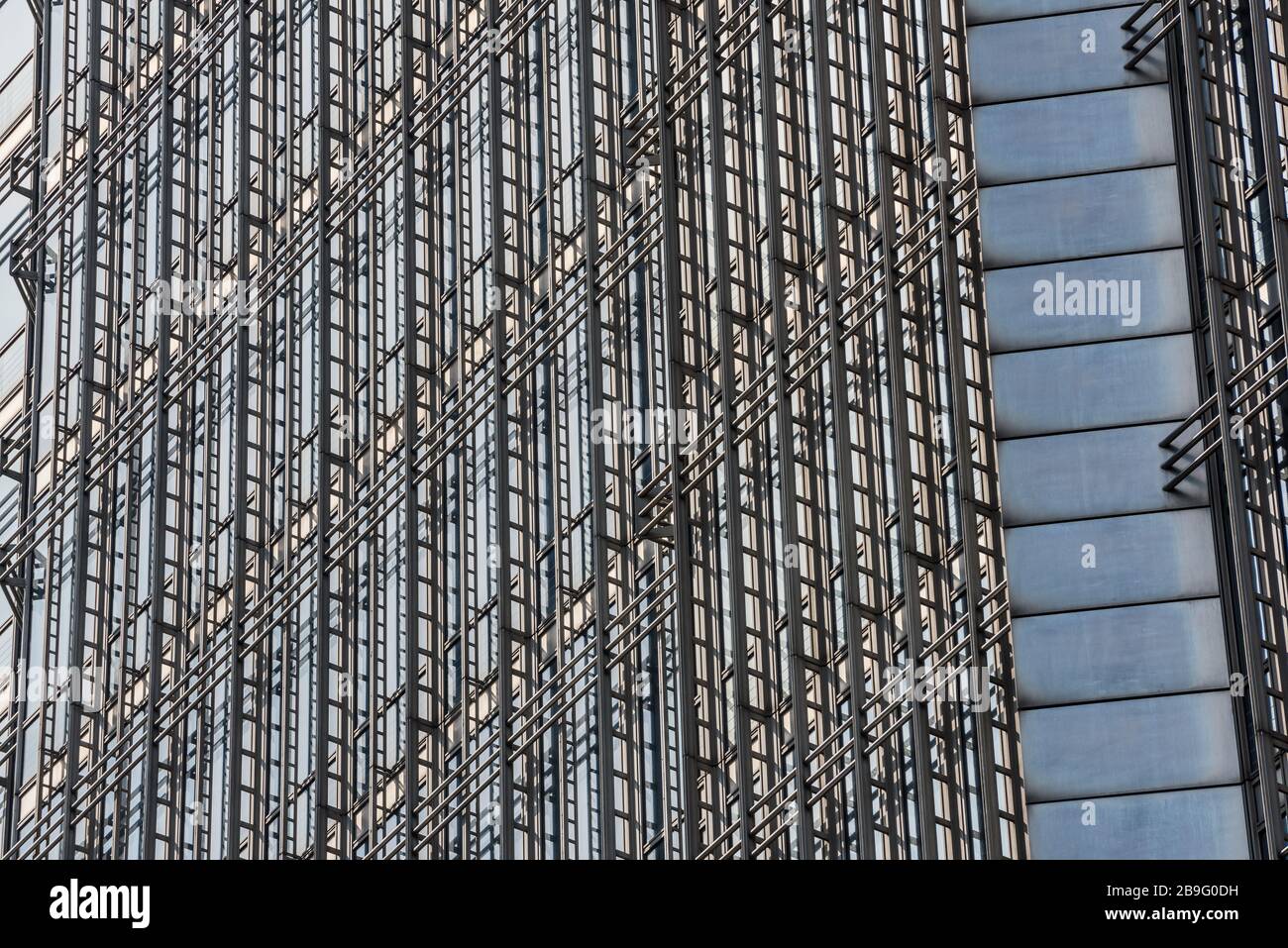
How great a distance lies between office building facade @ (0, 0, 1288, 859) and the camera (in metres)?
42.5

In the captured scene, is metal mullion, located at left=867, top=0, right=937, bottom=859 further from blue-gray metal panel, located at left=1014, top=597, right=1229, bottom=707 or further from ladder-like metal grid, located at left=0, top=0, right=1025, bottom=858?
blue-gray metal panel, located at left=1014, top=597, right=1229, bottom=707

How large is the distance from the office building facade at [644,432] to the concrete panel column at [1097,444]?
0.06m

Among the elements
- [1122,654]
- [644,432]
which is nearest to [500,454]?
[644,432]

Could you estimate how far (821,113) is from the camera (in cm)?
4484

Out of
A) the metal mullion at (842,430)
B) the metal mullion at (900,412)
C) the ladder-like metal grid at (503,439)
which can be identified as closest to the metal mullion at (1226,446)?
the ladder-like metal grid at (503,439)

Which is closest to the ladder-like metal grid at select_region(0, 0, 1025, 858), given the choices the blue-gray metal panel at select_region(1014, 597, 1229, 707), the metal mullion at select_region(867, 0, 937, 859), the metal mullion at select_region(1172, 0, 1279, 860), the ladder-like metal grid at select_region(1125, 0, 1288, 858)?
the metal mullion at select_region(867, 0, 937, 859)

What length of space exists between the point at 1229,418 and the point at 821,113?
7206mm

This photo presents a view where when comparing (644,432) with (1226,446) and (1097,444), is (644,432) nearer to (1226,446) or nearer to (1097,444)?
(1097,444)

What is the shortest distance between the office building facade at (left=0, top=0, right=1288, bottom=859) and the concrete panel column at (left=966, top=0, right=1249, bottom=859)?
6cm

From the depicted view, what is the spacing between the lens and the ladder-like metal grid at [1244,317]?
41.2m

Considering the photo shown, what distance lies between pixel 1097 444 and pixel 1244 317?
2.52 metres

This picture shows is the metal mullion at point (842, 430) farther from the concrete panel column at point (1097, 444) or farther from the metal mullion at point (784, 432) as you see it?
the concrete panel column at point (1097, 444)
